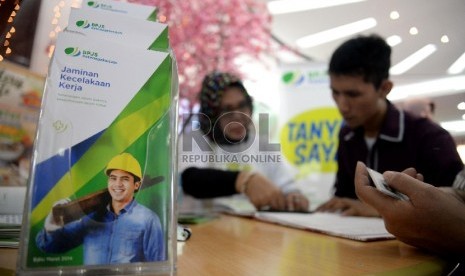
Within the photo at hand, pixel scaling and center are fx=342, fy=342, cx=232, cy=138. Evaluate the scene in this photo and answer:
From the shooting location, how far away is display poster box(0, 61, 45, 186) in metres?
0.63

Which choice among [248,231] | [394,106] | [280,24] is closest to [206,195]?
[248,231]

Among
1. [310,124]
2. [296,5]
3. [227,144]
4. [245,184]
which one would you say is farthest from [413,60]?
[310,124]

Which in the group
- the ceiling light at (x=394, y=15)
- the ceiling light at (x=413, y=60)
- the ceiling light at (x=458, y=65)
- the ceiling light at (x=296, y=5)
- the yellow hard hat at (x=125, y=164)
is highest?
the ceiling light at (x=296, y=5)

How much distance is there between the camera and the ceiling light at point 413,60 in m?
0.60

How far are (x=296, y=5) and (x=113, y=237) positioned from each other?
1343 millimetres

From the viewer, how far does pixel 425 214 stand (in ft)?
1.38

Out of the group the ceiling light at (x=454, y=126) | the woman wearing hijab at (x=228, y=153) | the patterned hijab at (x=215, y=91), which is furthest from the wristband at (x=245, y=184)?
the ceiling light at (x=454, y=126)

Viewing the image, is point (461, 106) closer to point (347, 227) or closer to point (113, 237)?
point (347, 227)

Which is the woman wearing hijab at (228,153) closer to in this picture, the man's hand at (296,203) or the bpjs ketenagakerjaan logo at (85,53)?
the man's hand at (296,203)

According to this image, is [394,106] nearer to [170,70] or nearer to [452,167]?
[452,167]

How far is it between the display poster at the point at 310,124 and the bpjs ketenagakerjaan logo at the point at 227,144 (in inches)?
52.9

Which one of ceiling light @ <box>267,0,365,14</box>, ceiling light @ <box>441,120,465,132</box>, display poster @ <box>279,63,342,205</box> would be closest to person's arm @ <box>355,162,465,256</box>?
ceiling light @ <box>441,120,465,132</box>

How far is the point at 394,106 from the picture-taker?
0.84m

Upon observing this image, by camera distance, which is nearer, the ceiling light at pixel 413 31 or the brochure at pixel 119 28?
the brochure at pixel 119 28
